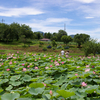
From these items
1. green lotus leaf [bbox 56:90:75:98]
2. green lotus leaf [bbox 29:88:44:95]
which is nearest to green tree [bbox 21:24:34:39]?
green lotus leaf [bbox 29:88:44:95]

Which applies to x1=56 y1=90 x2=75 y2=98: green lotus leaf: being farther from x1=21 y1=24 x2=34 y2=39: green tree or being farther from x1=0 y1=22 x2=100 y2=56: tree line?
x1=21 y1=24 x2=34 y2=39: green tree

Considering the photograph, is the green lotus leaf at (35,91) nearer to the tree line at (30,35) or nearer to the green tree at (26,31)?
the tree line at (30,35)

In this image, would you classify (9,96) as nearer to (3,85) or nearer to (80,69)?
(3,85)

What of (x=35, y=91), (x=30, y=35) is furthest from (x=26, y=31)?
(x=35, y=91)

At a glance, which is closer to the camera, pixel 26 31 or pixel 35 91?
pixel 35 91

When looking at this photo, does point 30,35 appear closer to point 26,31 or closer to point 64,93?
point 26,31

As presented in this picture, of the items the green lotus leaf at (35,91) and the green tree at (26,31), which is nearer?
the green lotus leaf at (35,91)

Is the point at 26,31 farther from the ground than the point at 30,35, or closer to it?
farther from the ground

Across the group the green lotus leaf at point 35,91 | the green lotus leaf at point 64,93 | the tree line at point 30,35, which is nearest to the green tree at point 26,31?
the tree line at point 30,35

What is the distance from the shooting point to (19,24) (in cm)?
5325

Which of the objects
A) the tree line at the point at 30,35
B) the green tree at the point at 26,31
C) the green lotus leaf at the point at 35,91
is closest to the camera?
the green lotus leaf at the point at 35,91

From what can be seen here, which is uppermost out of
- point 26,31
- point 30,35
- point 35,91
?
point 26,31

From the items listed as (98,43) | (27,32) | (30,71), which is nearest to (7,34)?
(27,32)

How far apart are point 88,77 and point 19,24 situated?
54.9 meters
